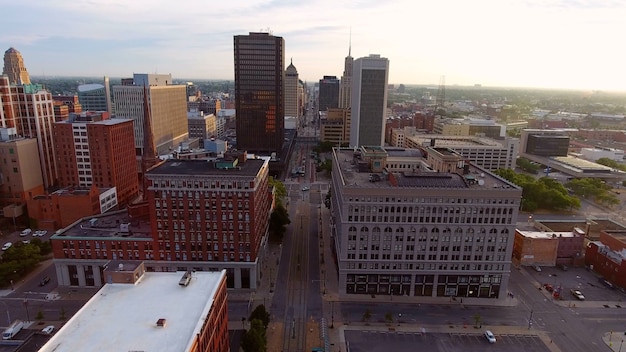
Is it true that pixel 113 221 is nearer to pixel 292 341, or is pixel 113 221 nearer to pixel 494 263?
pixel 292 341

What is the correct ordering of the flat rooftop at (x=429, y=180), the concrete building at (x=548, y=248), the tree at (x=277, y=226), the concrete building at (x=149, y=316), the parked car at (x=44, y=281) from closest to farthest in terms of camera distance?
the concrete building at (x=149, y=316) < the flat rooftop at (x=429, y=180) < the parked car at (x=44, y=281) < the concrete building at (x=548, y=248) < the tree at (x=277, y=226)

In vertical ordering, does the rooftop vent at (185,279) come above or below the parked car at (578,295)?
above

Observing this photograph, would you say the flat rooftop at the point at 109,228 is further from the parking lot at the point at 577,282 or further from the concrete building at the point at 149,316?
the parking lot at the point at 577,282

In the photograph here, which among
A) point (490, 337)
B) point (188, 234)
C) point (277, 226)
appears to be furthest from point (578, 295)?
point (188, 234)

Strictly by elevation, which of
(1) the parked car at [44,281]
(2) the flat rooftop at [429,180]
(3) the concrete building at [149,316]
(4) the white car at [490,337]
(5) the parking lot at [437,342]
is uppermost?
(2) the flat rooftop at [429,180]

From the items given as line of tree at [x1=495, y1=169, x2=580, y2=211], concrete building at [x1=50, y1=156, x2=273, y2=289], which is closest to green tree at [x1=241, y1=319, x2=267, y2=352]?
concrete building at [x1=50, y1=156, x2=273, y2=289]

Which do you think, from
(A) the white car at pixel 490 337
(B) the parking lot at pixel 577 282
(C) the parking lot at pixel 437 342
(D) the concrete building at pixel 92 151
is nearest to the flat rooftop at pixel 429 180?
(B) the parking lot at pixel 577 282
